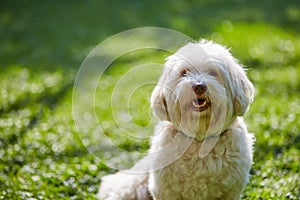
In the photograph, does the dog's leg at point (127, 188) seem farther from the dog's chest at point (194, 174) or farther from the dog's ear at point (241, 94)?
the dog's ear at point (241, 94)

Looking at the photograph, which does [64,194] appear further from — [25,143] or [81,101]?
[81,101]

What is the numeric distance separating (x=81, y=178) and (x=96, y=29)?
5885 millimetres

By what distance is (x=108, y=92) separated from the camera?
8.13 metres

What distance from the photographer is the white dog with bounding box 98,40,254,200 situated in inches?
167

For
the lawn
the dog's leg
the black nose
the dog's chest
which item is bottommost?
the dog's chest

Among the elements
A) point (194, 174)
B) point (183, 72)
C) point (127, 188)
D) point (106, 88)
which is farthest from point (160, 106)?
point (106, 88)

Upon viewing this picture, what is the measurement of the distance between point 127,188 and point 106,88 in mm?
3422

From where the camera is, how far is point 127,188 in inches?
195

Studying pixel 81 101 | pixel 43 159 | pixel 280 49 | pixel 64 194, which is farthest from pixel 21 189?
pixel 280 49

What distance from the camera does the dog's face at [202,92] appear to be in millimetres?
4188

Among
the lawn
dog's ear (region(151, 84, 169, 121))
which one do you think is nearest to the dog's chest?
dog's ear (region(151, 84, 169, 121))

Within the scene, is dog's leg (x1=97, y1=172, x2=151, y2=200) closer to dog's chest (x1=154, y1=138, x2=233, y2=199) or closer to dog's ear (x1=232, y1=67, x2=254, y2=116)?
dog's chest (x1=154, y1=138, x2=233, y2=199)

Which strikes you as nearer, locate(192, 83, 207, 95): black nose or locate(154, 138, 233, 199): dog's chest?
locate(192, 83, 207, 95): black nose

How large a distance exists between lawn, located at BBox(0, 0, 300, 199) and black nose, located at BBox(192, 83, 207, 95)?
1.34m
